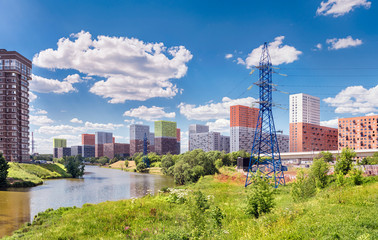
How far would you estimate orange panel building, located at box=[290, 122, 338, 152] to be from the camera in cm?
12562

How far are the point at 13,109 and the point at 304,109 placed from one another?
5473 inches

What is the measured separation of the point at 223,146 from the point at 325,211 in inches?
6145

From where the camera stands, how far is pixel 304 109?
13325cm

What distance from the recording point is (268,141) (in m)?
33.5

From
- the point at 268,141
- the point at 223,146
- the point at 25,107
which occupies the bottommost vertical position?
the point at 223,146

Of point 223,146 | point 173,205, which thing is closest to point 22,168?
point 173,205

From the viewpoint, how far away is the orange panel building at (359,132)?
346 feet

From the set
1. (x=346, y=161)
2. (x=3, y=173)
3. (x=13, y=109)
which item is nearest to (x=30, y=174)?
(x=3, y=173)

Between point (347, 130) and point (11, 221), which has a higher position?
point (347, 130)

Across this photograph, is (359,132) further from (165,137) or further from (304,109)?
→ (165,137)

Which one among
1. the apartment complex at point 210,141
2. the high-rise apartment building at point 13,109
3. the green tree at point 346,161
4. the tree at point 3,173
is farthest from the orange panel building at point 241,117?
the green tree at point 346,161

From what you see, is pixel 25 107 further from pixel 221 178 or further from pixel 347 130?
pixel 347 130

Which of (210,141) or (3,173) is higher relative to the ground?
(210,141)

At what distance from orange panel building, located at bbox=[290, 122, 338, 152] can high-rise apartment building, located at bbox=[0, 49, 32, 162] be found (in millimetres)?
127261
